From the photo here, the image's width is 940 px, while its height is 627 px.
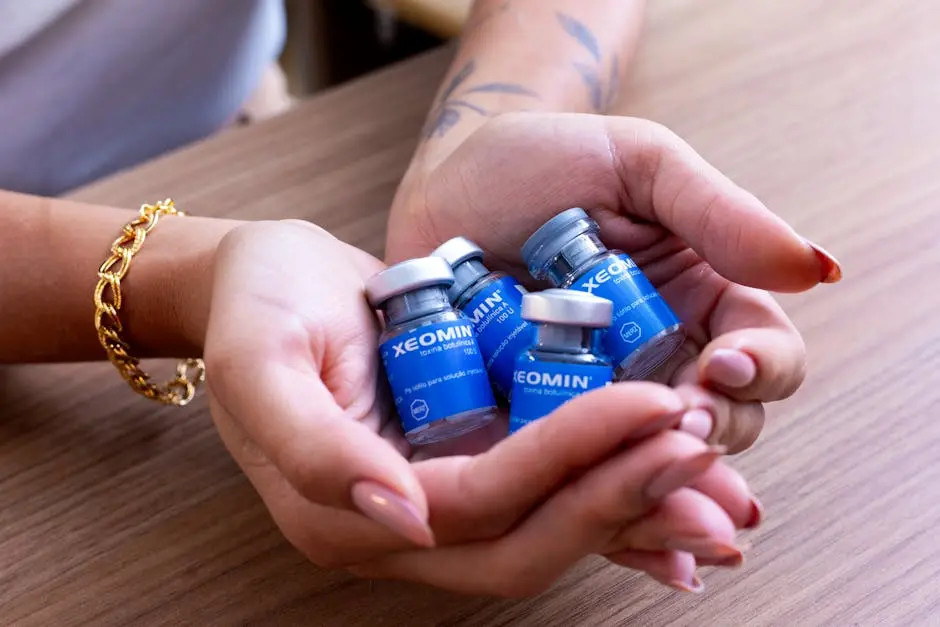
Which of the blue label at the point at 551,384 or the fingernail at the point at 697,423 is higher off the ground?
the fingernail at the point at 697,423

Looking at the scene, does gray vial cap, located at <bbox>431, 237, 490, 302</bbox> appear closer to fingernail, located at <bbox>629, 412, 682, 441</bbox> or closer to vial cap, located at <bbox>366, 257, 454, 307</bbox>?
vial cap, located at <bbox>366, 257, 454, 307</bbox>

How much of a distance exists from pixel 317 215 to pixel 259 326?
0.33 metres

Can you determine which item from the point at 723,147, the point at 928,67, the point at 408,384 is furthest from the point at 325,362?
the point at 928,67

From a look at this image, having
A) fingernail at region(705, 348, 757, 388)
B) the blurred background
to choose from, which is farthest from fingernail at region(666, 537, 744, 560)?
the blurred background

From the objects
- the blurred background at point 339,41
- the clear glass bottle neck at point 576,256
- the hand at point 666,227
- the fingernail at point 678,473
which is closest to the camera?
the fingernail at point 678,473

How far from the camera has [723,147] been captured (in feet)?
3.01

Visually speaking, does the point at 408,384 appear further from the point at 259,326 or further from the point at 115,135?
the point at 115,135

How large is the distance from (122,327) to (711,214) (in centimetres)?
43

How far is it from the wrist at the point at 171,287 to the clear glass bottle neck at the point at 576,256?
234 millimetres

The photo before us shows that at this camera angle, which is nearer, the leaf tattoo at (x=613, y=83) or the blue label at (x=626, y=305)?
the blue label at (x=626, y=305)

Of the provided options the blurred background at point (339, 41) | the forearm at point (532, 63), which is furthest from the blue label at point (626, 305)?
the blurred background at point (339, 41)

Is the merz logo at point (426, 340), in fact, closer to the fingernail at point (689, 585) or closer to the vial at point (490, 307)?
the vial at point (490, 307)

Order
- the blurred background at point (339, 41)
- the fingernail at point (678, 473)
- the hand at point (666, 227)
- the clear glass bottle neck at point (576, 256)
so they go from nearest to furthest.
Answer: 1. the fingernail at point (678, 473)
2. the hand at point (666, 227)
3. the clear glass bottle neck at point (576, 256)
4. the blurred background at point (339, 41)

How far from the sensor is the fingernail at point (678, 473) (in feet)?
1.56
